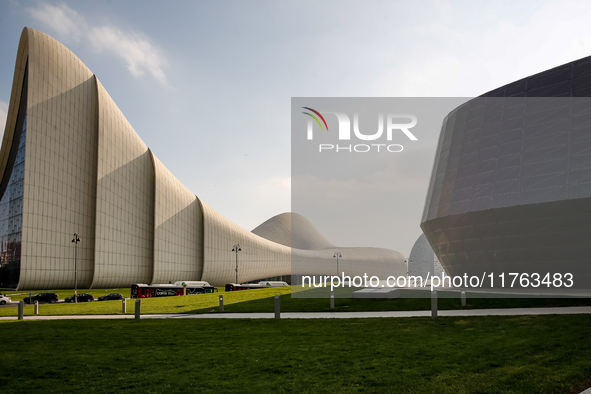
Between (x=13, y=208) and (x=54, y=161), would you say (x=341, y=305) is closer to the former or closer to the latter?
(x=13, y=208)

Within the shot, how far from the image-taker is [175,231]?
233 feet

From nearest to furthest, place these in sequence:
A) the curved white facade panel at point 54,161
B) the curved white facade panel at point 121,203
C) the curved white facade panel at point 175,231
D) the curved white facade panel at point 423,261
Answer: the curved white facade panel at point 54,161 < the curved white facade panel at point 121,203 < the curved white facade panel at point 175,231 < the curved white facade panel at point 423,261

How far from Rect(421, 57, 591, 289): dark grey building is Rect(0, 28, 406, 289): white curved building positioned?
41.5 metres

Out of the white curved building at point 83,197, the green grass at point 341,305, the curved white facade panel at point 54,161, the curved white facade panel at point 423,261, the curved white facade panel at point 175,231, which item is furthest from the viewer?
the curved white facade panel at point 423,261

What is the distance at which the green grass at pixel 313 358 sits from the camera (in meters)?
7.64

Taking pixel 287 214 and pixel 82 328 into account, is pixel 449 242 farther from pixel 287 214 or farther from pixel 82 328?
pixel 287 214

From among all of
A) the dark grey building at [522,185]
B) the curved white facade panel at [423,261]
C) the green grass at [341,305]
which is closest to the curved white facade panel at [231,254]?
the curved white facade panel at [423,261]

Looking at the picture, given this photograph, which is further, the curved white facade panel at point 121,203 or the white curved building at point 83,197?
the curved white facade panel at point 121,203

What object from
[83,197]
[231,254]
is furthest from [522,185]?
[231,254]

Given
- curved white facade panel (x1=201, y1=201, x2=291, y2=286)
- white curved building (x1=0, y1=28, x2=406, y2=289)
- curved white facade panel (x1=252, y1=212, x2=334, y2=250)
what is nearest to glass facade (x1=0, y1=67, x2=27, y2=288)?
white curved building (x1=0, y1=28, x2=406, y2=289)

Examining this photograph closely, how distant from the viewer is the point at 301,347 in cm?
1152

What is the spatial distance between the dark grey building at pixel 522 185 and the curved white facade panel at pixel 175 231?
4352cm

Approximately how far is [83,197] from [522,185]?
49.4m

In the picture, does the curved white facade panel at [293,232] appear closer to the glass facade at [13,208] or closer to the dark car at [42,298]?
the glass facade at [13,208]
